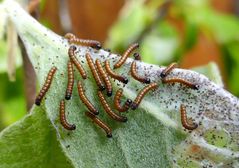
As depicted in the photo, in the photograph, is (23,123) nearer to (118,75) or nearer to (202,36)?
(118,75)

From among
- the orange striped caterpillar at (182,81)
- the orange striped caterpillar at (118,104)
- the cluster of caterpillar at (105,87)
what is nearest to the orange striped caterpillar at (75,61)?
the cluster of caterpillar at (105,87)

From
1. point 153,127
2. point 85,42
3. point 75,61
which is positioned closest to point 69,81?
point 75,61

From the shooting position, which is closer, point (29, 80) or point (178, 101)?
point (178, 101)

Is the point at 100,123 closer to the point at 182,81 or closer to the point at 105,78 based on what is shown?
the point at 105,78

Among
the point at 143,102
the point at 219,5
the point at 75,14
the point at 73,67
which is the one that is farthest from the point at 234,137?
the point at 219,5

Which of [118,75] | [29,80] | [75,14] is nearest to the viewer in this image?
[118,75]

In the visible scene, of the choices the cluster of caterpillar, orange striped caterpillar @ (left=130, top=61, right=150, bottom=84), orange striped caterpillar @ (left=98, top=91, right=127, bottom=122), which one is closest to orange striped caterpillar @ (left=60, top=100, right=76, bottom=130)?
the cluster of caterpillar

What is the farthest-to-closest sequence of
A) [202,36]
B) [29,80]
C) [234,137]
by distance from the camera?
[202,36], [29,80], [234,137]

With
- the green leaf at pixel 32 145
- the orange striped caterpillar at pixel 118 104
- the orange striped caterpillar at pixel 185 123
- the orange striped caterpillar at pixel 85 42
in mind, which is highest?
the orange striped caterpillar at pixel 85 42

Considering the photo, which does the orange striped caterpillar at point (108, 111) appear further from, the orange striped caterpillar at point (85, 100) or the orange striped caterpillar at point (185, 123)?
the orange striped caterpillar at point (185, 123)
